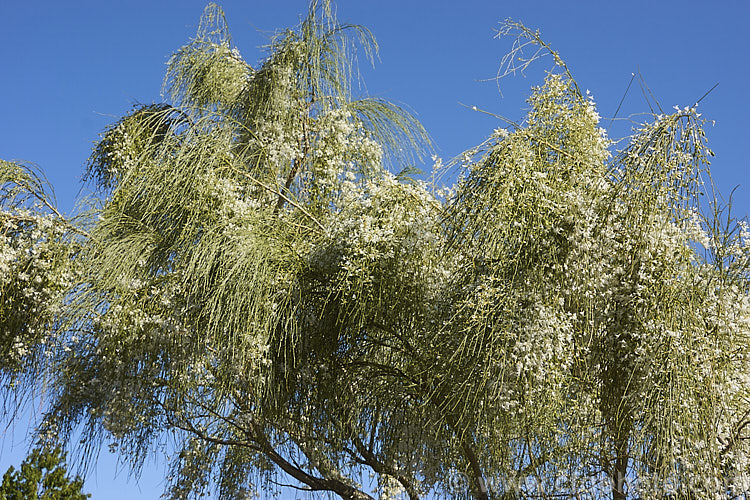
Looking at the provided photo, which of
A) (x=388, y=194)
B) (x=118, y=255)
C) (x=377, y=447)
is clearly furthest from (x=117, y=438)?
(x=388, y=194)

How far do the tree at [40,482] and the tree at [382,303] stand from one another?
64 cm

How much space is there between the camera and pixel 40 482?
5.85 meters

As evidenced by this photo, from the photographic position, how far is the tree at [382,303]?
138 inches

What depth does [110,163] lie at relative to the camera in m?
5.80

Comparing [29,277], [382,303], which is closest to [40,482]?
[29,277]

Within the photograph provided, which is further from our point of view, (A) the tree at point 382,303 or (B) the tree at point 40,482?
(B) the tree at point 40,482

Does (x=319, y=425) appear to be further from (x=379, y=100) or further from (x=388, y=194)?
(x=379, y=100)

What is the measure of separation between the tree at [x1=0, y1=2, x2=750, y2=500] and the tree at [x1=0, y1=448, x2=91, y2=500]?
2.09 feet

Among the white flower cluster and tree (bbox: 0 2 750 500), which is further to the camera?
the white flower cluster

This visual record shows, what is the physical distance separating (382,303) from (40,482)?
3.44 meters

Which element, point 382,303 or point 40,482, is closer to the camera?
point 382,303

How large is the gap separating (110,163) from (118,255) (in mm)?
1410

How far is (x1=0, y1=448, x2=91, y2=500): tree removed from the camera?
5.71m

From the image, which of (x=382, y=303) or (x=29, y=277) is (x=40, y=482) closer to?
(x=29, y=277)
